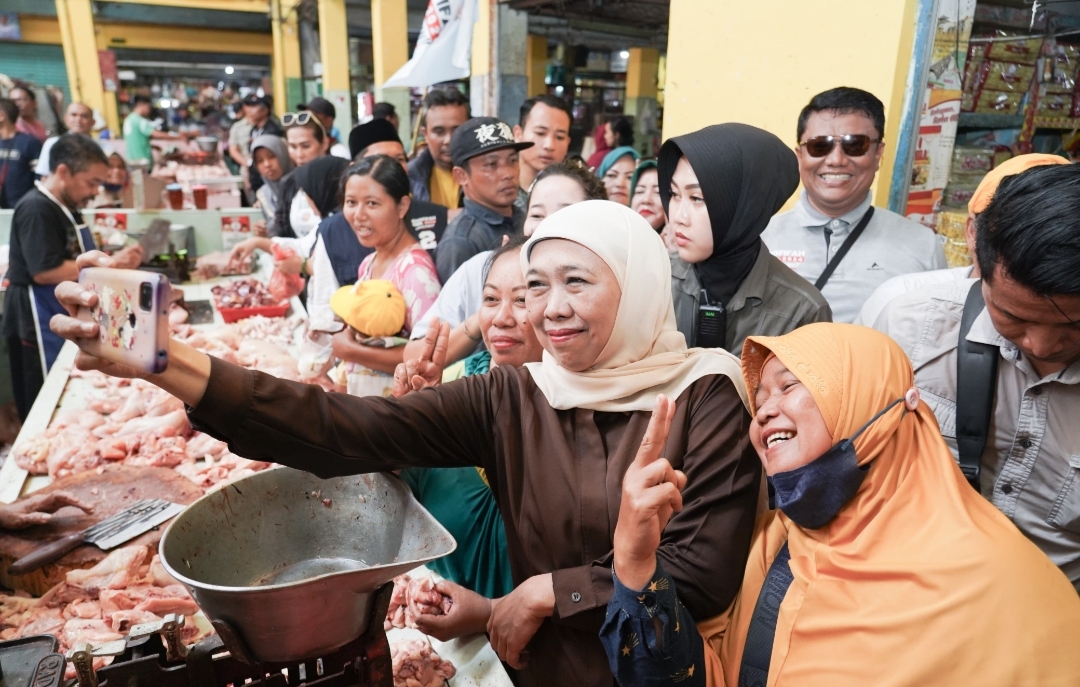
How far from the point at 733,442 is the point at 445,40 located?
540cm

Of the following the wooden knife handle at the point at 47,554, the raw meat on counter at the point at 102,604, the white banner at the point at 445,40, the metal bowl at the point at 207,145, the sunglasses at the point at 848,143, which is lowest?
the raw meat on counter at the point at 102,604

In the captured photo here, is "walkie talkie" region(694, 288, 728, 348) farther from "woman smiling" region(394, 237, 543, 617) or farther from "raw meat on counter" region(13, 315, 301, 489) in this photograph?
"raw meat on counter" region(13, 315, 301, 489)

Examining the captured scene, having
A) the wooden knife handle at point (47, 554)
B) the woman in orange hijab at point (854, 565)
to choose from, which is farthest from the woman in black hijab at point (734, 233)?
the wooden knife handle at point (47, 554)

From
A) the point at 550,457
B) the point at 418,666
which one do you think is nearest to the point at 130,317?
the point at 550,457

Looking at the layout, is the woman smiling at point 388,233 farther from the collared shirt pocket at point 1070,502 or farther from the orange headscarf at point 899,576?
the collared shirt pocket at point 1070,502

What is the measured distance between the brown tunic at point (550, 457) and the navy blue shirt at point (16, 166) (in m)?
7.44

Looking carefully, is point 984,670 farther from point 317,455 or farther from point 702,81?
point 702,81

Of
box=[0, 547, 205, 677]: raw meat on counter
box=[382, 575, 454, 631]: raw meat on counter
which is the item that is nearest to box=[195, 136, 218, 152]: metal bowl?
box=[0, 547, 205, 677]: raw meat on counter

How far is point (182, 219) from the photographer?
20.1ft

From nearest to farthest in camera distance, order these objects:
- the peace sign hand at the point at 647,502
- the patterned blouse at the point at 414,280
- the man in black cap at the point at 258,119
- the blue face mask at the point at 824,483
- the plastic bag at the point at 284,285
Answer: the peace sign hand at the point at 647,502
the blue face mask at the point at 824,483
the patterned blouse at the point at 414,280
the plastic bag at the point at 284,285
the man in black cap at the point at 258,119

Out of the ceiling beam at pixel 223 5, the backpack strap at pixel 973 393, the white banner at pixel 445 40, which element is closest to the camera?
the backpack strap at pixel 973 393

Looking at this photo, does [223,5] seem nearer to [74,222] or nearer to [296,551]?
[74,222]

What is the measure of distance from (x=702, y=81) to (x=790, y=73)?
0.62 m

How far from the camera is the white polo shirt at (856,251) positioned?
2.74 meters
